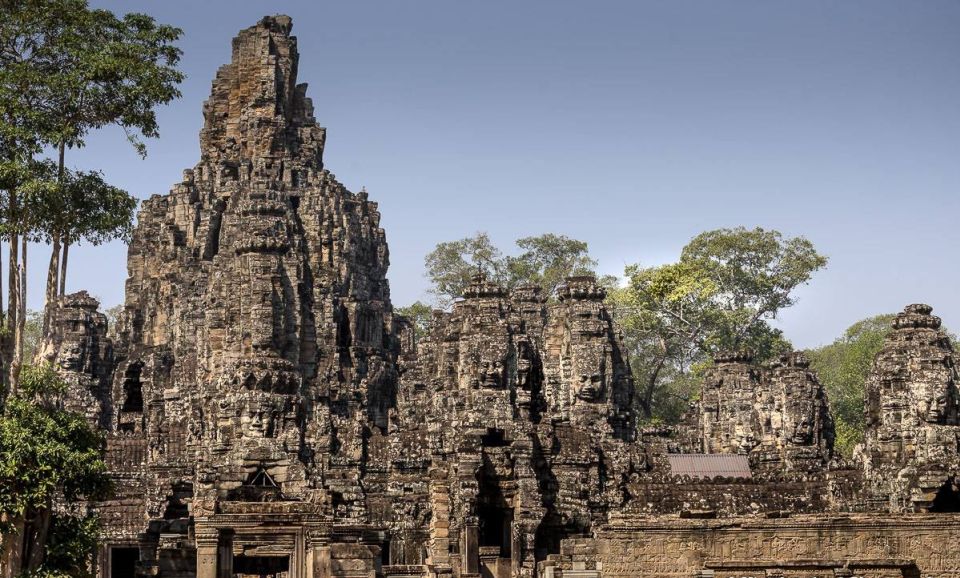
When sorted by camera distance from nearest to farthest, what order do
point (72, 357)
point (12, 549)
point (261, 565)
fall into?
point (12, 549), point (261, 565), point (72, 357)

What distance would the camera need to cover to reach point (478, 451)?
3497cm

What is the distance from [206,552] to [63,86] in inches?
399

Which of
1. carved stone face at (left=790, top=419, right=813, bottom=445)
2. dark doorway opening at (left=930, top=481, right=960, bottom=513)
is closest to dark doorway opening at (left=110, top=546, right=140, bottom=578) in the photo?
dark doorway opening at (left=930, top=481, right=960, bottom=513)

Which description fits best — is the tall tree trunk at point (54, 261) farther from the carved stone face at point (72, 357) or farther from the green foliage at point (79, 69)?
the carved stone face at point (72, 357)

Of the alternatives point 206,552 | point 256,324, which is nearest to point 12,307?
point 206,552

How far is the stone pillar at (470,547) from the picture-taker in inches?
1312

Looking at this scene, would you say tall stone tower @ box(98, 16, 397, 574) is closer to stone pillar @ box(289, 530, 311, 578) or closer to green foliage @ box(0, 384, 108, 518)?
stone pillar @ box(289, 530, 311, 578)

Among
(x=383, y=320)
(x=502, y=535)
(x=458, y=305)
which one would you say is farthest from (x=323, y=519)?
(x=383, y=320)

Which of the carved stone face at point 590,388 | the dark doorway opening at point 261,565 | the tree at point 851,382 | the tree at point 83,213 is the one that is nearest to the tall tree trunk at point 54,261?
the tree at point 83,213

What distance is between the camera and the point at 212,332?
41125 mm

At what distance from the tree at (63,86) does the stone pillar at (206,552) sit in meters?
6.37

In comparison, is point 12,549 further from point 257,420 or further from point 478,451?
point 478,451

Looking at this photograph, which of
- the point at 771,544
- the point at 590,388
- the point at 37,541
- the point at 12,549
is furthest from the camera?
the point at 590,388

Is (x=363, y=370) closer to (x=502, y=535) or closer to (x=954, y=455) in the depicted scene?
(x=502, y=535)
